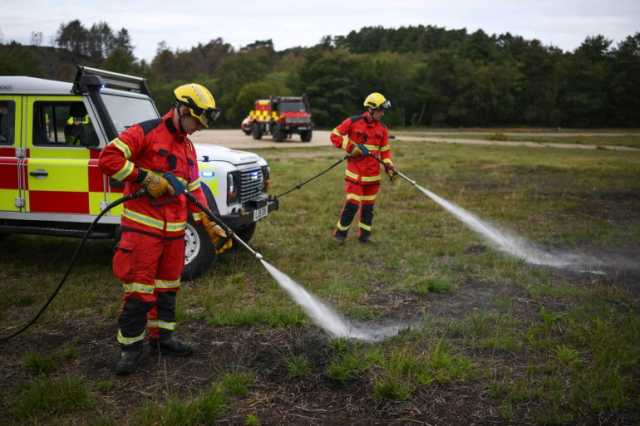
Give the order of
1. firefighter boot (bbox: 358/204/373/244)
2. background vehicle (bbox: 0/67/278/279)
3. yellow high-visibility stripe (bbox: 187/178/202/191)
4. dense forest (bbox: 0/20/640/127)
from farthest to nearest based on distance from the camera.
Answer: dense forest (bbox: 0/20/640/127), firefighter boot (bbox: 358/204/373/244), background vehicle (bbox: 0/67/278/279), yellow high-visibility stripe (bbox: 187/178/202/191)

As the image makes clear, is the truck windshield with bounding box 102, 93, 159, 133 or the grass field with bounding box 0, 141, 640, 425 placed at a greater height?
the truck windshield with bounding box 102, 93, 159, 133

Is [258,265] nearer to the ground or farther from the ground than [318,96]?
nearer to the ground

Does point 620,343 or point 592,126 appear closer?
point 620,343

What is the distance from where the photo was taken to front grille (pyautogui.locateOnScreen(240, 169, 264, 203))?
6.27 metres

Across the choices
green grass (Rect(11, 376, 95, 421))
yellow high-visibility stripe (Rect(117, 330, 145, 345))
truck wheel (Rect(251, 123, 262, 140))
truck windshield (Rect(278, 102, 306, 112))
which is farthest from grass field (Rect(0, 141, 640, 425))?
truck wheel (Rect(251, 123, 262, 140))

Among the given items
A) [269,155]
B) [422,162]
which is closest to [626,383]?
[422,162]

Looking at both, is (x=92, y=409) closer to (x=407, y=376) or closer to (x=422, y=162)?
(x=407, y=376)

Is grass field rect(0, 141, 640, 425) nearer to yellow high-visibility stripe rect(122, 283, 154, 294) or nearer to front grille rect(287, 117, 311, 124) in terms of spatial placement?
yellow high-visibility stripe rect(122, 283, 154, 294)

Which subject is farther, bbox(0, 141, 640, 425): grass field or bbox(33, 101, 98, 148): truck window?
bbox(33, 101, 98, 148): truck window

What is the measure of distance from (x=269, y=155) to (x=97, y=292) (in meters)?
15.9

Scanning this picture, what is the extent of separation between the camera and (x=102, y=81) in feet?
19.4

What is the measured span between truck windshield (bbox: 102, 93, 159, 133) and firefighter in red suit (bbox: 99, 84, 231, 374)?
2335 mm

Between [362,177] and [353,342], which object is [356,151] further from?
[353,342]

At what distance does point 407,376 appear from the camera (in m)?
3.83
